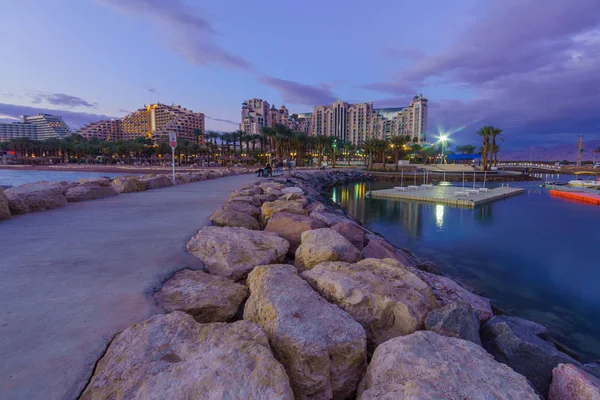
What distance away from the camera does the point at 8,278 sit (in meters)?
3.22

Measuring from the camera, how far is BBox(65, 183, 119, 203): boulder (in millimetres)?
8852

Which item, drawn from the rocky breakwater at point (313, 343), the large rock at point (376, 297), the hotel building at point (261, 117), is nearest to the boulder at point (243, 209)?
the rocky breakwater at point (313, 343)

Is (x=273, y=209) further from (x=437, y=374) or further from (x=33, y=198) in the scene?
(x=33, y=198)

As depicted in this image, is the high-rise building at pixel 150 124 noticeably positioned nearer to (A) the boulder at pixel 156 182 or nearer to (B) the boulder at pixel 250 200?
(A) the boulder at pixel 156 182

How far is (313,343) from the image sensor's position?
7.66ft

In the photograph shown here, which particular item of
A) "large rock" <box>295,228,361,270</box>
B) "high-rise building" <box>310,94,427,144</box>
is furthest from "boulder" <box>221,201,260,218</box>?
"high-rise building" <box>310,94,427,144</box>

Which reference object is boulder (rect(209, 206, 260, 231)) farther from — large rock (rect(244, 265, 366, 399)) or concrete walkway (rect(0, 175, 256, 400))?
large rock (rect(244, 265, 366, 399))

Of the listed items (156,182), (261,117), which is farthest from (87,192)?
(261,117)

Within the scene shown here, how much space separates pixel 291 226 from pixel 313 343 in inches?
131

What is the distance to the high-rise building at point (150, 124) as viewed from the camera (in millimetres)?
158125

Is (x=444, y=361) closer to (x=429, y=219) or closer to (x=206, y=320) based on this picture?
(x=206, y=320)

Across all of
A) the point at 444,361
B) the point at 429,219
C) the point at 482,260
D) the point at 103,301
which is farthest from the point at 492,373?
the point at 429,219

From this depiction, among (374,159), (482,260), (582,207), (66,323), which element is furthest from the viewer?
(374,159)

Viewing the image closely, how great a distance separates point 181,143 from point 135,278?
9743 cm
